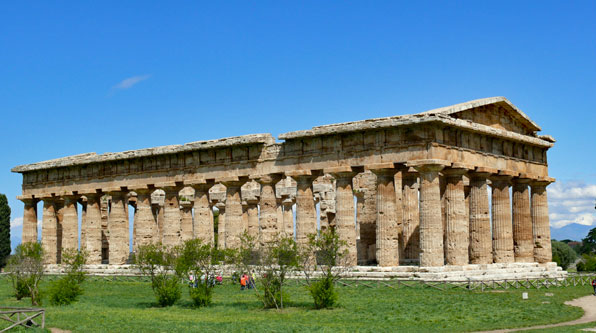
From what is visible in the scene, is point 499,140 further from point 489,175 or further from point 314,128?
point 314,128

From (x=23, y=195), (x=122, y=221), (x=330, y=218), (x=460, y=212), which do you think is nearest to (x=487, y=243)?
(x=460, y=212)

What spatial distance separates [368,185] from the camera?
48812 mm

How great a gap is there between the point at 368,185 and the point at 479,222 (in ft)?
29.8

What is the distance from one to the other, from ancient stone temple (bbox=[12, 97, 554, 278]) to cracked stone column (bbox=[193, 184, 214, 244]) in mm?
73

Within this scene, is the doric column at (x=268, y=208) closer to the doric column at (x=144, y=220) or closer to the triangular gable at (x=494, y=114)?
the doric column at (x=144, y=220)

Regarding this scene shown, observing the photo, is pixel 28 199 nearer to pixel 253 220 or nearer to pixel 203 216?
pixel 203 216

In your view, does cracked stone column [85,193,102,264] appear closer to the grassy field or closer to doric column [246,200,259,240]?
doric column [246,200,259,240]

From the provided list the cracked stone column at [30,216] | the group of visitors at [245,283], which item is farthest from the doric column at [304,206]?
the cracked stone column at [30,216]

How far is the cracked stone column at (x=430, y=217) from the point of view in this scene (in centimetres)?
3841

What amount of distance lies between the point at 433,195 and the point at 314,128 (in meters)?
8.71

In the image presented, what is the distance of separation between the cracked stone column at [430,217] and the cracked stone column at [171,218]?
19.0 m

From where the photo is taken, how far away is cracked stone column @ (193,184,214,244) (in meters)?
48.7

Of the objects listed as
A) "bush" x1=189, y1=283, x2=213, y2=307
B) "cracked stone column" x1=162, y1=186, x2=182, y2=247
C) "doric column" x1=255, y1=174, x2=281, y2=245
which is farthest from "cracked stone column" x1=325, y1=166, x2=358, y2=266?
"cracked stone column" x1=162, y1=186, x2=182, y2=247

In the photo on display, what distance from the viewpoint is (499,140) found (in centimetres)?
4378
